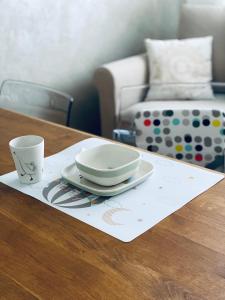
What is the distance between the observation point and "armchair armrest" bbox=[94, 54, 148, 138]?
257 cm

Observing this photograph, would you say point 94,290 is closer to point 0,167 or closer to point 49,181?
point 49,181

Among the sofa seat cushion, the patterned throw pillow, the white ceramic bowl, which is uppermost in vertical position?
the white ceramic bowl

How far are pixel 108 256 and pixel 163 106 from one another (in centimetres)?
187

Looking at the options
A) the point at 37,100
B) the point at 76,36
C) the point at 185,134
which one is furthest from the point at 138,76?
the point at 185,134

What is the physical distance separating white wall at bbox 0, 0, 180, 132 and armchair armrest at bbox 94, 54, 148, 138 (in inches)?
10.1

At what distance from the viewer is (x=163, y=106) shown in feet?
8.48

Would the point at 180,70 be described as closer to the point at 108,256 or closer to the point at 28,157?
the point at 28,157

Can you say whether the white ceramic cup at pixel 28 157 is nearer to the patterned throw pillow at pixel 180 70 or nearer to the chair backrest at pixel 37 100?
the chair backrest at pixel 37 100

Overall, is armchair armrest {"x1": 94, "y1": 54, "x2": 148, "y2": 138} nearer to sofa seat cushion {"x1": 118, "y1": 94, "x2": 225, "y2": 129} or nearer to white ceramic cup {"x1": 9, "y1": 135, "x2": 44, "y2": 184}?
sofa seat cushion {"x1": 118, "y1": 94, "x2": 225, "y2": 129}

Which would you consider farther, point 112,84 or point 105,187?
point 112,84

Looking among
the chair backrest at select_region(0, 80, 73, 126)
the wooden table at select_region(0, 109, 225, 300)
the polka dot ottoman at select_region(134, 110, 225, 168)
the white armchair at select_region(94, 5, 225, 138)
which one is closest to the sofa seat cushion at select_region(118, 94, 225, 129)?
the white armchair at select_region(94, 5, 225, 138)

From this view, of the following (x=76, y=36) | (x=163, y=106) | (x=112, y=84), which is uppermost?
(x=76, y=36)

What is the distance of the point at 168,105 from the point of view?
2609mm

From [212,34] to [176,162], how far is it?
190 cm
